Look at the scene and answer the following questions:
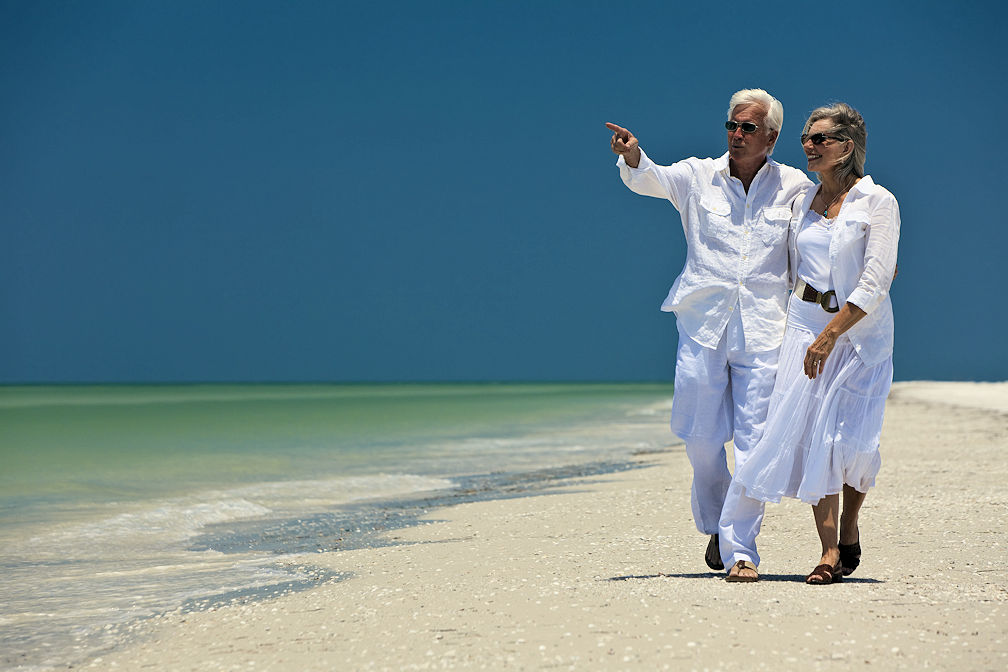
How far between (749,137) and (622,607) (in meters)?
1.93

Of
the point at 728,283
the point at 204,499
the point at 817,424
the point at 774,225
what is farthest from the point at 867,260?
the point at 204,499

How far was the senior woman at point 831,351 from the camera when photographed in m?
3.76

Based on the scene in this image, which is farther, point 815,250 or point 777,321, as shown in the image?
point 777,321

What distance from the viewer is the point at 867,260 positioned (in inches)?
146

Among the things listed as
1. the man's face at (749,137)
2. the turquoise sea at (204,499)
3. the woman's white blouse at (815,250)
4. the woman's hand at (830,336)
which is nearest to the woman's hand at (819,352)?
the woman's hand at (830,336)

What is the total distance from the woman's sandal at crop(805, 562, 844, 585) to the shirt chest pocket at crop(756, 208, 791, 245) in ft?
4.17

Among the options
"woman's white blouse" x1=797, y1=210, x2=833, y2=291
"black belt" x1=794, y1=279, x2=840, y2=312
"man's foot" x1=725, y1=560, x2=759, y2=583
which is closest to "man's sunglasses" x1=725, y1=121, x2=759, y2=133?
"woman's white blouse" x1=797, y1=210, x2=833, y2=291

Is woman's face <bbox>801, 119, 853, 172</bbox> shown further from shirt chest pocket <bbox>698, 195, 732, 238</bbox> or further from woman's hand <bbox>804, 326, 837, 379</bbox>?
woman's hand <bbox>804, 326, 837, 379</bbox>

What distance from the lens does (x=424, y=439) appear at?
52.5 ft

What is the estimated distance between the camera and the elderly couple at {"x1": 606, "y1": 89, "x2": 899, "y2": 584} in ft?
12.5

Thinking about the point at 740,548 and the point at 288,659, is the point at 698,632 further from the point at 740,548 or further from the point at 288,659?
the point at 288,659

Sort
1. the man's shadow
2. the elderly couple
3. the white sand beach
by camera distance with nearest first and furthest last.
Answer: the white sand beach, the elderly couple, the man's shadow

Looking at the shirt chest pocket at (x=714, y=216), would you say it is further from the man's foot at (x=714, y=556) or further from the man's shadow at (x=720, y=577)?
the man's shadow at (x=720, y=577)

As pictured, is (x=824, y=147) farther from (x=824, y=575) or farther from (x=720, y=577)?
(x=720, y=577)
